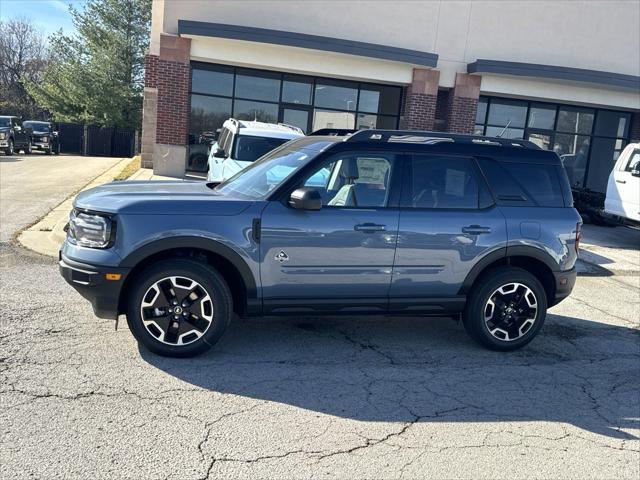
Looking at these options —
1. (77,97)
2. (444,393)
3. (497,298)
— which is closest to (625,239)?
(497,298)

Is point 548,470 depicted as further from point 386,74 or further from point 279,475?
point 386,74

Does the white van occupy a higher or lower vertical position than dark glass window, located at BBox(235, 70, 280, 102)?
lower

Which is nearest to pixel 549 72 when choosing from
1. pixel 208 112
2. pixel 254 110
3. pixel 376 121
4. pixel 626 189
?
pixel 376 121

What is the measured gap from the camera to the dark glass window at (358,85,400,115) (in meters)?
17.8

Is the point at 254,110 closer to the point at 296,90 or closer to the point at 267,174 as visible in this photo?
the point at 296,90

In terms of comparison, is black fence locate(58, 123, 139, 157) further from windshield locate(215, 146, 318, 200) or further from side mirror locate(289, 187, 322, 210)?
side mirror locate(289, 187, 322, 210)

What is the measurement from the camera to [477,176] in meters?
5.38

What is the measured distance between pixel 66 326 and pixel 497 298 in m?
3.91

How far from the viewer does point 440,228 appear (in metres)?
5.11

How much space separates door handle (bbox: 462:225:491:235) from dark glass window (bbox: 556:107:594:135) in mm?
16162

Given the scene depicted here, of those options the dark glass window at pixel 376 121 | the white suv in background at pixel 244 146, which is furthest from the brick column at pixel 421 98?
the white suv in background at pixel 244 146

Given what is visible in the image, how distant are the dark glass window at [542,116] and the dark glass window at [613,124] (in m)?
1.82

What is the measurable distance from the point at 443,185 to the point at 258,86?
12.7 metres

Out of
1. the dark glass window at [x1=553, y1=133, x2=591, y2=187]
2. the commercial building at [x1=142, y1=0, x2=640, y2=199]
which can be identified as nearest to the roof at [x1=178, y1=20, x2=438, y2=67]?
the commercial building at [x1=142, y1=0, x2=640, y2=199]
